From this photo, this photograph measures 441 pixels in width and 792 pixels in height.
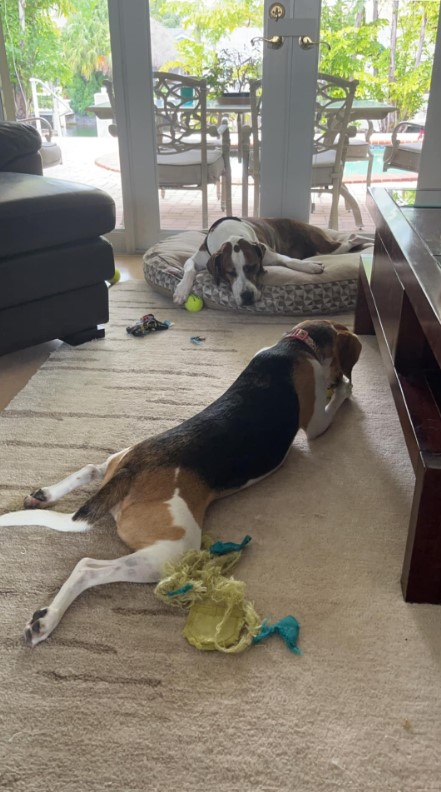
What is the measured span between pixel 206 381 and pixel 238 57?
7.28 feet

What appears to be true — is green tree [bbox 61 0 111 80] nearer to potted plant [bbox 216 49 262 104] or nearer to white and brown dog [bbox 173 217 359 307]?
potted plant [bbox 216 49 262 104]

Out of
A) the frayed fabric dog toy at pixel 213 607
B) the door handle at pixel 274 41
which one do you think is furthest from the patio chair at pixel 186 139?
the frayed fabric dog toy at pixel 213 607

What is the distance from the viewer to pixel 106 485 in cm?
153

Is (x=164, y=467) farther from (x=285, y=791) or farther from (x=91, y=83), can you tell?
(x=91, y=83)

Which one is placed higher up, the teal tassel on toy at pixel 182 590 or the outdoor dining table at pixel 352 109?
the outdoor dining table at pixel 352 109

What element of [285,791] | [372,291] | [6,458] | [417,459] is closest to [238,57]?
[372,291]

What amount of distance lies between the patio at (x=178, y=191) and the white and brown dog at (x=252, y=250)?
1.24 ft

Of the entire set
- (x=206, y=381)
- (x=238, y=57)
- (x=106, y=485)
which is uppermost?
(x=238, y=57)

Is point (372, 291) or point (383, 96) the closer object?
point (372, 291)

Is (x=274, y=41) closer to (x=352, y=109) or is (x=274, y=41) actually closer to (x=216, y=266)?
(x=352, y=109)

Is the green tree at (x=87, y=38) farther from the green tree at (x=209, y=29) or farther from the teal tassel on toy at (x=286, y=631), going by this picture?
the teal tassel on toy at (x=286, y=631)

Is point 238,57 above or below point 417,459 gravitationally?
above

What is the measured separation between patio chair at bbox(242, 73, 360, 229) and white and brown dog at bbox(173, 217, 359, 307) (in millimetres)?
363

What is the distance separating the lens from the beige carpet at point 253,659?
1079 millimetres
